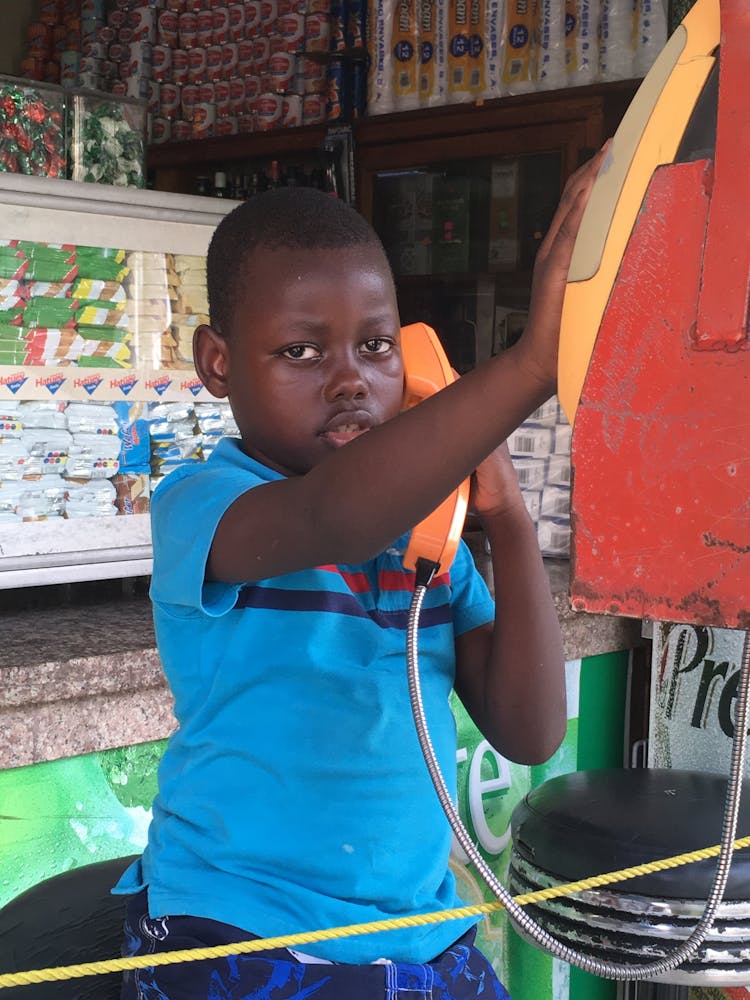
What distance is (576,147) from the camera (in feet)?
11.9

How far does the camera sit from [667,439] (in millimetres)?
521

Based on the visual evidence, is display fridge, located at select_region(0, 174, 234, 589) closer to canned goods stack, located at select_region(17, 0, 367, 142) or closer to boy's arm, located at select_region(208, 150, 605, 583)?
boy's arm, located at select_region(208, 150, 605, 583)

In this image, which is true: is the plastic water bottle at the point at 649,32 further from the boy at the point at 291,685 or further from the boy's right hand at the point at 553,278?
the boy's right hand at the point at 553,278

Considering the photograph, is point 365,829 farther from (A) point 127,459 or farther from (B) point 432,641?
(A) point 127,459

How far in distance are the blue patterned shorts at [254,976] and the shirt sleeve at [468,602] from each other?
12.3 inches

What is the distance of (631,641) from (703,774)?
1.85 feet

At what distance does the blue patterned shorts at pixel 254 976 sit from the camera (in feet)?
2.99

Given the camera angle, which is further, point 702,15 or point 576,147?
point 576,147

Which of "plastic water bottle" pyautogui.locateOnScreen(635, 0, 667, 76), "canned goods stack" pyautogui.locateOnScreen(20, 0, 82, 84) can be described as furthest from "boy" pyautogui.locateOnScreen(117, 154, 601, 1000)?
"canned goods stack" pyautogui.locateOnScreen(20, 0, 82, 84)

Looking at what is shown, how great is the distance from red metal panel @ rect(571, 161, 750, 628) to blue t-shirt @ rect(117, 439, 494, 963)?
1.37 feet

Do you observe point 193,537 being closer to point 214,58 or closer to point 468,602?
point 468,602

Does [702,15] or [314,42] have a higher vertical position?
[314,42]

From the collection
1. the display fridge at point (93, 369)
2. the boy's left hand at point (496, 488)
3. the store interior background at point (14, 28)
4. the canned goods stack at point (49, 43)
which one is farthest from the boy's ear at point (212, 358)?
the store interior background at point (14, 28)

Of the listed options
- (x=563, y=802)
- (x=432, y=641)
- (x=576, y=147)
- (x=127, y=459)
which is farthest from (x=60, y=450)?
(x=576, y=147)
